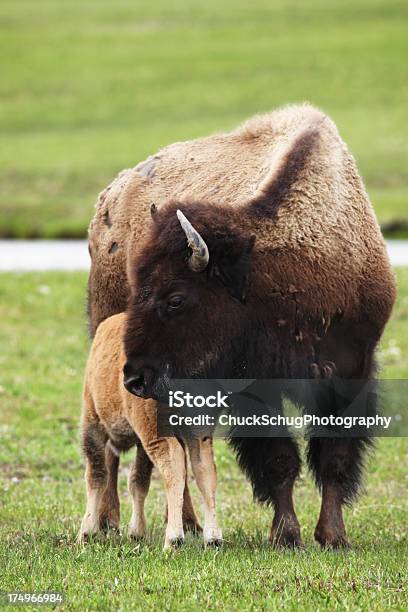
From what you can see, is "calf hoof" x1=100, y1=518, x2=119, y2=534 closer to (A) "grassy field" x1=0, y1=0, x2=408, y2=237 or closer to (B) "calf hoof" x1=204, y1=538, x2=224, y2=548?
(B) "calf hoof" x1=204, y1=538, x2=224, y2=548

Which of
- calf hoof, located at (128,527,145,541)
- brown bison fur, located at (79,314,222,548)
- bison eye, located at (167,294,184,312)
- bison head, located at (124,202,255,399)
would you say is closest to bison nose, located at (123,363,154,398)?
bison head, located at (124,202,255,399)

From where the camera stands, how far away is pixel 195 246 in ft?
23.6

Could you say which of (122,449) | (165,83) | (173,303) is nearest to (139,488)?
(122,449)

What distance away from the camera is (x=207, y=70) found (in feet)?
179

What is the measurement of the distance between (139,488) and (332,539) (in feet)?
4.55

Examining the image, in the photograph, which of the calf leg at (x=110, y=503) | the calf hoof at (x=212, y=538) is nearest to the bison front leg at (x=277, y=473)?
the calf hoof at (x=212, y=538)

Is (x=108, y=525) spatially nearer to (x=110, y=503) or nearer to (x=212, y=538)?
(x=110, y=503)

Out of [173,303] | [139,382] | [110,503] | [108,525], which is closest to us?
[139,382]

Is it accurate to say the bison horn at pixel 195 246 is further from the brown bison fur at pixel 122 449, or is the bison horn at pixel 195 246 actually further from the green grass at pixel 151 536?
the green grass at pixel 151 536

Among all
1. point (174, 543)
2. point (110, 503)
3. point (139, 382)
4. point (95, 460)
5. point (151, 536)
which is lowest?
point (174, 543)

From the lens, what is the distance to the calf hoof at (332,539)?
7.83m

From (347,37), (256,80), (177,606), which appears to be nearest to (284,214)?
(177,606)

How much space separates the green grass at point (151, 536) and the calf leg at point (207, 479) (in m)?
0.13

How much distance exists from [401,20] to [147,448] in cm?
5760
